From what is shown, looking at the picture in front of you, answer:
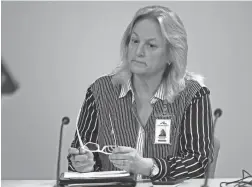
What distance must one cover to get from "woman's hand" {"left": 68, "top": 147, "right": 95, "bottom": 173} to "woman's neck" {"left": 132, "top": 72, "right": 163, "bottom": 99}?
55cm

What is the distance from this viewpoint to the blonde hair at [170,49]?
219cm

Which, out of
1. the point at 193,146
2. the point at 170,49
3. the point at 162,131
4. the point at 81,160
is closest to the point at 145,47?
the point at 170,49

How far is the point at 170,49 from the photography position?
7.39 feet

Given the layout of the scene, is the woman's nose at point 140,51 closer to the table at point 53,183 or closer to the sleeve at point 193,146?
the sleeve at point 193,146

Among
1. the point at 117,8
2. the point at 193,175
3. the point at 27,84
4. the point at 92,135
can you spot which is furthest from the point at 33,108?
the point at 193,175

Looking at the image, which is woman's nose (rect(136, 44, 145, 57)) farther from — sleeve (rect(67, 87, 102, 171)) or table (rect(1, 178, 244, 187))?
table (rect(1, 178, 244, 187))

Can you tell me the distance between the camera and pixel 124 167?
1.78m

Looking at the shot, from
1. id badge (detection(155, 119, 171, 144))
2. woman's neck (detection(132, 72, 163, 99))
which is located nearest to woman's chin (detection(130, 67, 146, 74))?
woman's neck (detection(132, 72, 163, 99))

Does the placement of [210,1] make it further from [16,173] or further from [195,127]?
[16,173]

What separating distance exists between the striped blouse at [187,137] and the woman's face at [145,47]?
0.58 feet

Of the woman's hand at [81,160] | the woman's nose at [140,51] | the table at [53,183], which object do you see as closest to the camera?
the table at [53,183]

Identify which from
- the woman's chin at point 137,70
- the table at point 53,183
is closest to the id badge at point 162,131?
the woman's chin at point 137,70

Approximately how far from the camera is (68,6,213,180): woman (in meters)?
2.13

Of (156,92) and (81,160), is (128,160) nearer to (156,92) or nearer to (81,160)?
(81,160)
